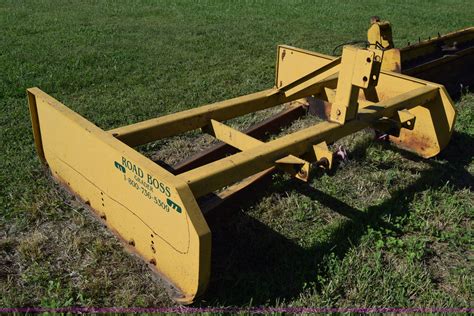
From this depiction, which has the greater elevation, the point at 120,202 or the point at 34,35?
the point at 120,202

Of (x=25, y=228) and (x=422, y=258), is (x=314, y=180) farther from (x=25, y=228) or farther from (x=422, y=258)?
(x=25, y=228)

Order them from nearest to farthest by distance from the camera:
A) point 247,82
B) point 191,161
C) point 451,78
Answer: point 191,161
point 451,78
point 247,82

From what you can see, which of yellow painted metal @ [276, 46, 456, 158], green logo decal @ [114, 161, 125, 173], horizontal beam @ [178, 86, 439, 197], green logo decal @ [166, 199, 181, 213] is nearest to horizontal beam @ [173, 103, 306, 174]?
yellow painted metal @ [276, 46, 456, 158]

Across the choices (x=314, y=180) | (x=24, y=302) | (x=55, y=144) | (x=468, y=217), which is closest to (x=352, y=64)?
(x=314, y=180)

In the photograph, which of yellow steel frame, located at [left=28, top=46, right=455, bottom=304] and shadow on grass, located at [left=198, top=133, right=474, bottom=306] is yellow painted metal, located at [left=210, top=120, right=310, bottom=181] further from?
shadow on grass, located at [left=198, top=133, right=474, bottom=306]

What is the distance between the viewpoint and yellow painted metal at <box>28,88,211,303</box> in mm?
2467

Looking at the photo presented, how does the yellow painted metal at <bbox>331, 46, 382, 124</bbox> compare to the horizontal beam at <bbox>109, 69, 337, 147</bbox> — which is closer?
the yellow painted metal at <bbox>331, 46, 382, 124</bbox>

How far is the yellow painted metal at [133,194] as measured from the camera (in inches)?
97.1

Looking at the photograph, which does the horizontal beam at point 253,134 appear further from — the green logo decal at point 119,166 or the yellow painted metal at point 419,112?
the green logo decal at point 119,166

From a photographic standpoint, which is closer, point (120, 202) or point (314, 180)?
point (120, 202)

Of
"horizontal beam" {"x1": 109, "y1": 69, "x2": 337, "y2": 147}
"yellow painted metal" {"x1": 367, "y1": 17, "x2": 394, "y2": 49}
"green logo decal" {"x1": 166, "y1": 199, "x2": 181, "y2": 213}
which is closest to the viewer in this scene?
"green logo decal" {"x1": 166, "y1": 199, "x2": 181, "y2": 213}

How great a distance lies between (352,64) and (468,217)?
1527 mm

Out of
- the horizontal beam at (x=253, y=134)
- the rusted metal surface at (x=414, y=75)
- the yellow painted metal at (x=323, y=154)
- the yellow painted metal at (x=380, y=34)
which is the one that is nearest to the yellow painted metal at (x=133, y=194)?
the rusted metal surface at (x=414, y=75)

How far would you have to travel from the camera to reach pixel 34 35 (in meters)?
8.77
